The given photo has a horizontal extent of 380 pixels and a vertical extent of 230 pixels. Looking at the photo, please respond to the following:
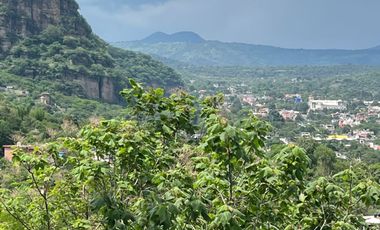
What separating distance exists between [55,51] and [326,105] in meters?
66.1

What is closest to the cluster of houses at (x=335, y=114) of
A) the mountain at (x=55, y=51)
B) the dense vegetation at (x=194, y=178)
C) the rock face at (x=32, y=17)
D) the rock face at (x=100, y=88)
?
the rock face at (x=100, y=88)

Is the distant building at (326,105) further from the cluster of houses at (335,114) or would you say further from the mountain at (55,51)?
the mountain at (55,51)

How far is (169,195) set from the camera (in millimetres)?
3111

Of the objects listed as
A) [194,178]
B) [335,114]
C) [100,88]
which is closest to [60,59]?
[100,88]

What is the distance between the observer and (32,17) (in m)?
62.7

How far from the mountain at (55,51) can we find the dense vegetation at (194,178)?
170 ft

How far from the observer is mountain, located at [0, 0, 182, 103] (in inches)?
2258

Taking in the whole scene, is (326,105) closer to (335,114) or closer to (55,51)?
(335,114)

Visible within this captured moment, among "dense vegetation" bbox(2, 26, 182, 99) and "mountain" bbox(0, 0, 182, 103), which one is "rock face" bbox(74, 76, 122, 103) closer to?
"mountain" bbox(0, 0, 182, 103)

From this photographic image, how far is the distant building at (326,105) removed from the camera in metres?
108

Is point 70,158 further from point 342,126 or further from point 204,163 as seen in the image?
point 342,126

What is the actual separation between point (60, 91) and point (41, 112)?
19908 millimetres

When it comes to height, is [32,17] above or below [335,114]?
above

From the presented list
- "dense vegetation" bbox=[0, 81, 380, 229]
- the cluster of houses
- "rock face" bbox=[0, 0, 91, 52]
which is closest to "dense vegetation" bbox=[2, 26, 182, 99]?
"rock face" bbox=[0, 0, 91, 52]
